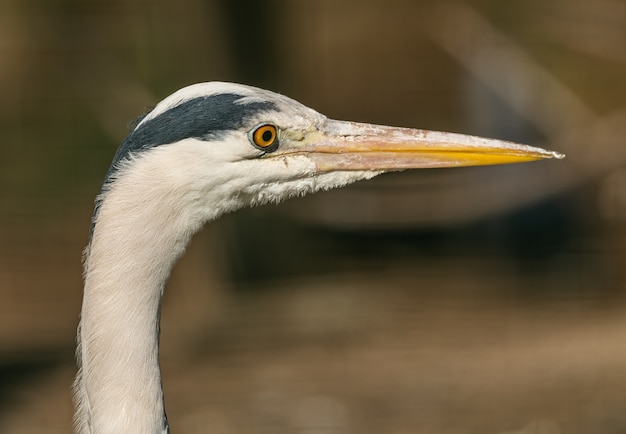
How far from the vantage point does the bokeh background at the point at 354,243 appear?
492cm

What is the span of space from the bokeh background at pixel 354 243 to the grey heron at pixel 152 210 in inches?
107

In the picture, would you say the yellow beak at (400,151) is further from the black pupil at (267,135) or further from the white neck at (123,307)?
the white neck at (123,307)

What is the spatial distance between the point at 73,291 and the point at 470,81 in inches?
136

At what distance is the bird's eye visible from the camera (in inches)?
84.1

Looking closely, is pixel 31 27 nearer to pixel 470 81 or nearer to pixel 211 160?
pixel 470 81

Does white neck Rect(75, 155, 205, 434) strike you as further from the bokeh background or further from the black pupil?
the bokeh background

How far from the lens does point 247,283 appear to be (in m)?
5.94

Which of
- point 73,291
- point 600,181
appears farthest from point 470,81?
point 73,291

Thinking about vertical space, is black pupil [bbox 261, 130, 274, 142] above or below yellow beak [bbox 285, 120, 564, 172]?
above

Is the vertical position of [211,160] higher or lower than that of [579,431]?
higher

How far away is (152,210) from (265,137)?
330 mm

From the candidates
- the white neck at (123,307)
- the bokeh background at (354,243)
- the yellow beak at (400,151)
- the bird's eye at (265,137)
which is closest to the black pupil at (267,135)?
the bird's eye at (265,137)

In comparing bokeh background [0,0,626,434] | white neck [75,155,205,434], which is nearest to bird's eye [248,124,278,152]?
white neck [75,155,205,434]

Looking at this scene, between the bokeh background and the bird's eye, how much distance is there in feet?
9.03
